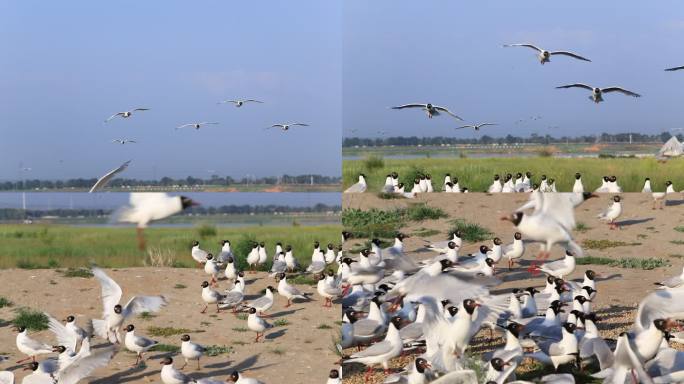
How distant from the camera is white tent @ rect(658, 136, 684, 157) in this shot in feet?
61.8

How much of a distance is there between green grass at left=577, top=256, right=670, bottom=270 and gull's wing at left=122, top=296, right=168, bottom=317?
254 inches

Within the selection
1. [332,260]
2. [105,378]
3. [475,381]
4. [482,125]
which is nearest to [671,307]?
[475,381]

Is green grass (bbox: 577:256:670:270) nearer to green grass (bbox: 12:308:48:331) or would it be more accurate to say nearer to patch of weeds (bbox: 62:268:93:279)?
green grass (bbox: 12:308:48:331)

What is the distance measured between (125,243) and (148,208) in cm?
2027

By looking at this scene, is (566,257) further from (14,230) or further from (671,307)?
(14,230)

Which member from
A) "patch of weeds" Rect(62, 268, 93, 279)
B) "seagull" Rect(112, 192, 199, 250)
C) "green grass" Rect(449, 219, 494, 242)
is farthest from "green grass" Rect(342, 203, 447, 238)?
"patch of weeds" Rect(62, 268, 93, 279)

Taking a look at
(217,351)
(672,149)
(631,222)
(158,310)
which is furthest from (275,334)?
(631,222)

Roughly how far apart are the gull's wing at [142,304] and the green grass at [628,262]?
21.1ft

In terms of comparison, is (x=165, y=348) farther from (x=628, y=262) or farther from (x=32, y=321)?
(x=628, y=262)

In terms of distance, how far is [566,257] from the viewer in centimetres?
1138

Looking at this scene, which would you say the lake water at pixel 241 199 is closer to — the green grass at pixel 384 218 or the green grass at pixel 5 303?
the green grass at pixel 5 303

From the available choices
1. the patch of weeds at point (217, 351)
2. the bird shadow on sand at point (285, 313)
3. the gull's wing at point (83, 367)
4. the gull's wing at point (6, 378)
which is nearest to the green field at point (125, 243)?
the bird shadow on sand at point (285, 313)

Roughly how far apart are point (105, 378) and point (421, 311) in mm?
7653

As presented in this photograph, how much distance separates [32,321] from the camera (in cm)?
1873
